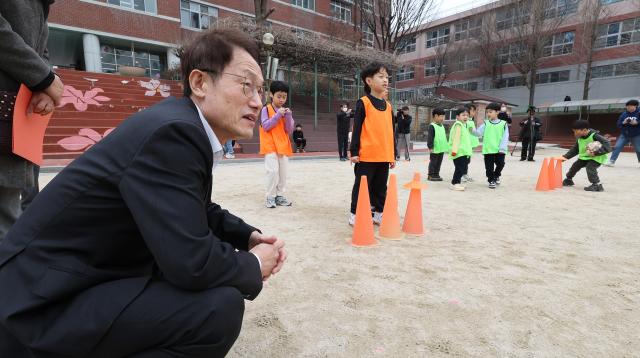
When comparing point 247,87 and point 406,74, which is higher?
point 406,74

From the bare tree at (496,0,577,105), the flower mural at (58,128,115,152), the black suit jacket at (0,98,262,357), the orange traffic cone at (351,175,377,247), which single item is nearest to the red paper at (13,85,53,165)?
the black suit jacket at (0,98,262,357)

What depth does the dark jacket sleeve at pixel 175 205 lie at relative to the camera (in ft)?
3.35

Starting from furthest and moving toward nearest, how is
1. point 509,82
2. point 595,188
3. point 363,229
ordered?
point 509,82
point 595,188
point 363,229

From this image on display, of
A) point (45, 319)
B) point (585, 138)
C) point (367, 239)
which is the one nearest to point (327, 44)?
point (585, 138)

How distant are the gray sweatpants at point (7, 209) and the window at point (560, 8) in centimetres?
3432

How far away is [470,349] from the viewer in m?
1.76

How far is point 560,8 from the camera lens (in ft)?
89.1

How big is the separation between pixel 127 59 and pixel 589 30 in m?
32.2

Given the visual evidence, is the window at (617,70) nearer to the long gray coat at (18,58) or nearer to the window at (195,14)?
the window at (195,14)

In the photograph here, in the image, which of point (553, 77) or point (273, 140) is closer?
point (273, 140)

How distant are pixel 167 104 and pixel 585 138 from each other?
8.00 m

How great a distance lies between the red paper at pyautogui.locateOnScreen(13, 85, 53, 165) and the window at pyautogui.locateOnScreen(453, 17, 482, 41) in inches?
1495

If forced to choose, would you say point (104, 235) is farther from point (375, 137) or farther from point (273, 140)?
point (273, 140)

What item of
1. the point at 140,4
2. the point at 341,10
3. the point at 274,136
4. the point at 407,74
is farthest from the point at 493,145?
the point at 407,74
